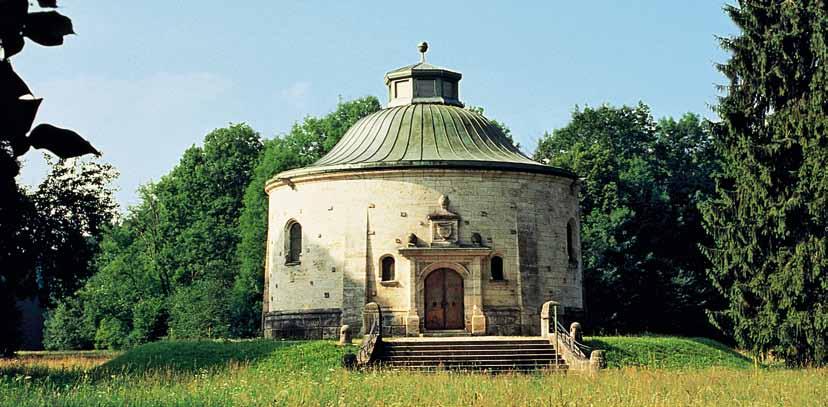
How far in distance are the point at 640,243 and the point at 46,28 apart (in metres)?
46.5

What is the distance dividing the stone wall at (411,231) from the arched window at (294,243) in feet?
3.00

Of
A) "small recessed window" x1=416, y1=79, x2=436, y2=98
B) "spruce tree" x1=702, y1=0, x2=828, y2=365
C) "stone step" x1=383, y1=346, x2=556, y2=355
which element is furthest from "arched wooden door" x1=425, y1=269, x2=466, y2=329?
"small recessed window" x1=416, y1=79, x2=436, y2=98

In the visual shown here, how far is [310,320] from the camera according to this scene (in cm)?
3488

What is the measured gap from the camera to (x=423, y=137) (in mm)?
36656

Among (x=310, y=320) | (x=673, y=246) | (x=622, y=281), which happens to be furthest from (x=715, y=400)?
(x=673, y=246)

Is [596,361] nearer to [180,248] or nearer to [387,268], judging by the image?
[387,268]

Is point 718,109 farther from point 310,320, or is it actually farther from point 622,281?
point 622,281

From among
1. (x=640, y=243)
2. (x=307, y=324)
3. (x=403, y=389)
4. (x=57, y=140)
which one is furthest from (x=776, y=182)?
(x=57, y=140)

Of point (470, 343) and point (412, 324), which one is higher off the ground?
point (412, 324)

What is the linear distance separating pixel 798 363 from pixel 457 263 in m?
10.9

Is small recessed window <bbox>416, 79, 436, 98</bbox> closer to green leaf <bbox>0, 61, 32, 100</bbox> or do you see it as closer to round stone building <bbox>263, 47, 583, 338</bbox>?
round stone building <bbox>263, 47, 583, 338</bbox>

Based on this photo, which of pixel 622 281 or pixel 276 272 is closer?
pixel 276 272

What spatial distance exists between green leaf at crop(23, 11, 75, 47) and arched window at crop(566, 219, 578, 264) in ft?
111

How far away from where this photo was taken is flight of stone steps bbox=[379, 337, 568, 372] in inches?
1062
